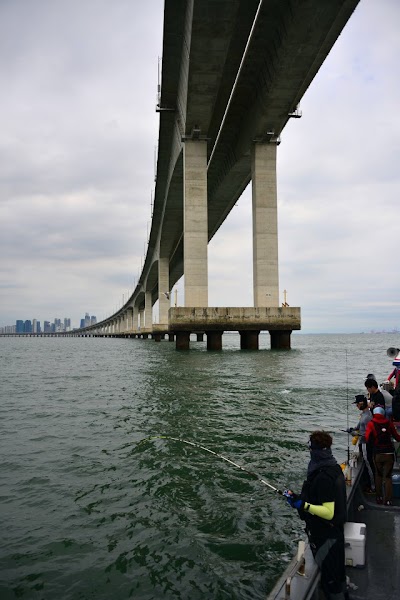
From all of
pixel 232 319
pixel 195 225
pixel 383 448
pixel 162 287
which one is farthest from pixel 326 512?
pixel 162 287

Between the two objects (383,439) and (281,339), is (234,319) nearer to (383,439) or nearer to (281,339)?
(281,339)

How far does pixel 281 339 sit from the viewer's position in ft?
122

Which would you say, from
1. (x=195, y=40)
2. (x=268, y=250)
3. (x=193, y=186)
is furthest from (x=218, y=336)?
(x=195, y=40)

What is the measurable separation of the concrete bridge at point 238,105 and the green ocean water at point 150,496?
71.2 feet

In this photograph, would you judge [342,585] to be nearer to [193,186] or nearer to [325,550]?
[325,550]

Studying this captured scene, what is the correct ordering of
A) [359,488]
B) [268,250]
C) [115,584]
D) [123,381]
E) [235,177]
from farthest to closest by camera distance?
[235,177]
[268,250]
[123,381]
[359,488]
[115,584]

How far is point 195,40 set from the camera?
28.8m

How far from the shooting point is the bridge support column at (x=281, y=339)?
36859mm

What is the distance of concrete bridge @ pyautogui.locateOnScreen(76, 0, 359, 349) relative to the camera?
28.2 meters

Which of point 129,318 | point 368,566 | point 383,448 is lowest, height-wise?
point 368,566

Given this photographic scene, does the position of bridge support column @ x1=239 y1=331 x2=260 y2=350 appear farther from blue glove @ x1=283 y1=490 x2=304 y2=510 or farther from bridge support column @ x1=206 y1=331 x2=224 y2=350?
blue glove @ x1=283 y1=490 x2=304 y2=510

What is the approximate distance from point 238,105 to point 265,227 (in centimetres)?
1167

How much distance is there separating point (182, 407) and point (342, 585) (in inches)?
370

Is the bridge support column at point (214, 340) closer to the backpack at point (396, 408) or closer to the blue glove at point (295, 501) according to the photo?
the backpack at point (396, 408)
